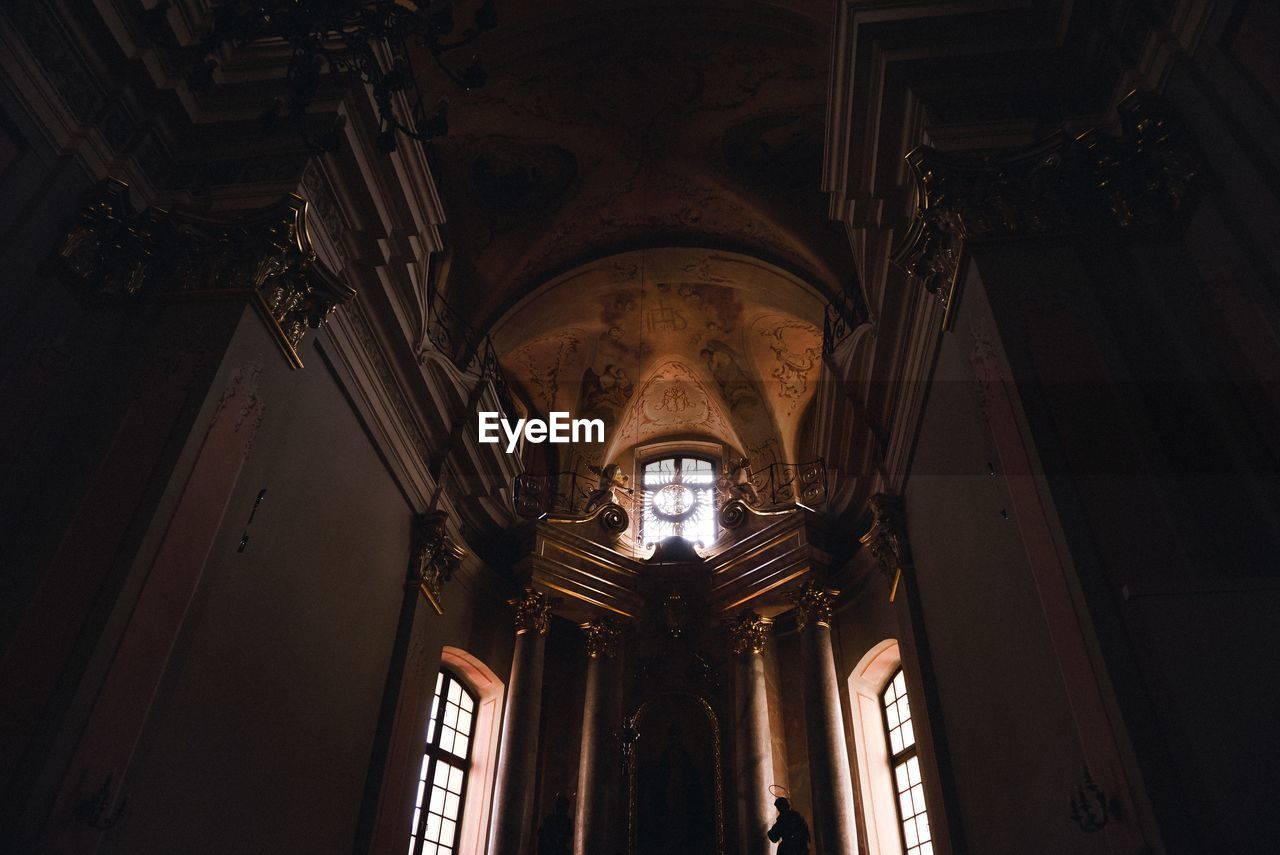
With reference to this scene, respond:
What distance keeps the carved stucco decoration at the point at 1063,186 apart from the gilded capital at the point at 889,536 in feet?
9.48

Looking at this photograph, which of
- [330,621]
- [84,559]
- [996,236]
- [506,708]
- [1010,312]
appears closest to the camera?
[84,559]

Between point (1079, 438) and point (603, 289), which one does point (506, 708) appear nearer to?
point (603, 289)

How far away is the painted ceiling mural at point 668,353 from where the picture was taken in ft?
34.4

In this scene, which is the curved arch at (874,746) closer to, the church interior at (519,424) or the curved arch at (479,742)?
the church interior at (519,424)

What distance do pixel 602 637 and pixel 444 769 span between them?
7.56 ft

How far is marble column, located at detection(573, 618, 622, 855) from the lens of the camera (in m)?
8.93

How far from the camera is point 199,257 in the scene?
4984mm

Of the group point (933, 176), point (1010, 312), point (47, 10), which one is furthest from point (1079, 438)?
point (47, 10)

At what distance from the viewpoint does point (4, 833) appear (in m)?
3.21

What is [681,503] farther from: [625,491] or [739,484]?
[739,484]

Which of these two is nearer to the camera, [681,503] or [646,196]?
[646,196]

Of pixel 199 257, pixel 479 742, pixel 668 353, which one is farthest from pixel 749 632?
pixel 199 257

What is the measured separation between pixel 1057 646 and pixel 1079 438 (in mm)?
904

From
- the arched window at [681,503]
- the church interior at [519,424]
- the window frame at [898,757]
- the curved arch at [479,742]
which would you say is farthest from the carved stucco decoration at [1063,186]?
the arched window at [681,503]
